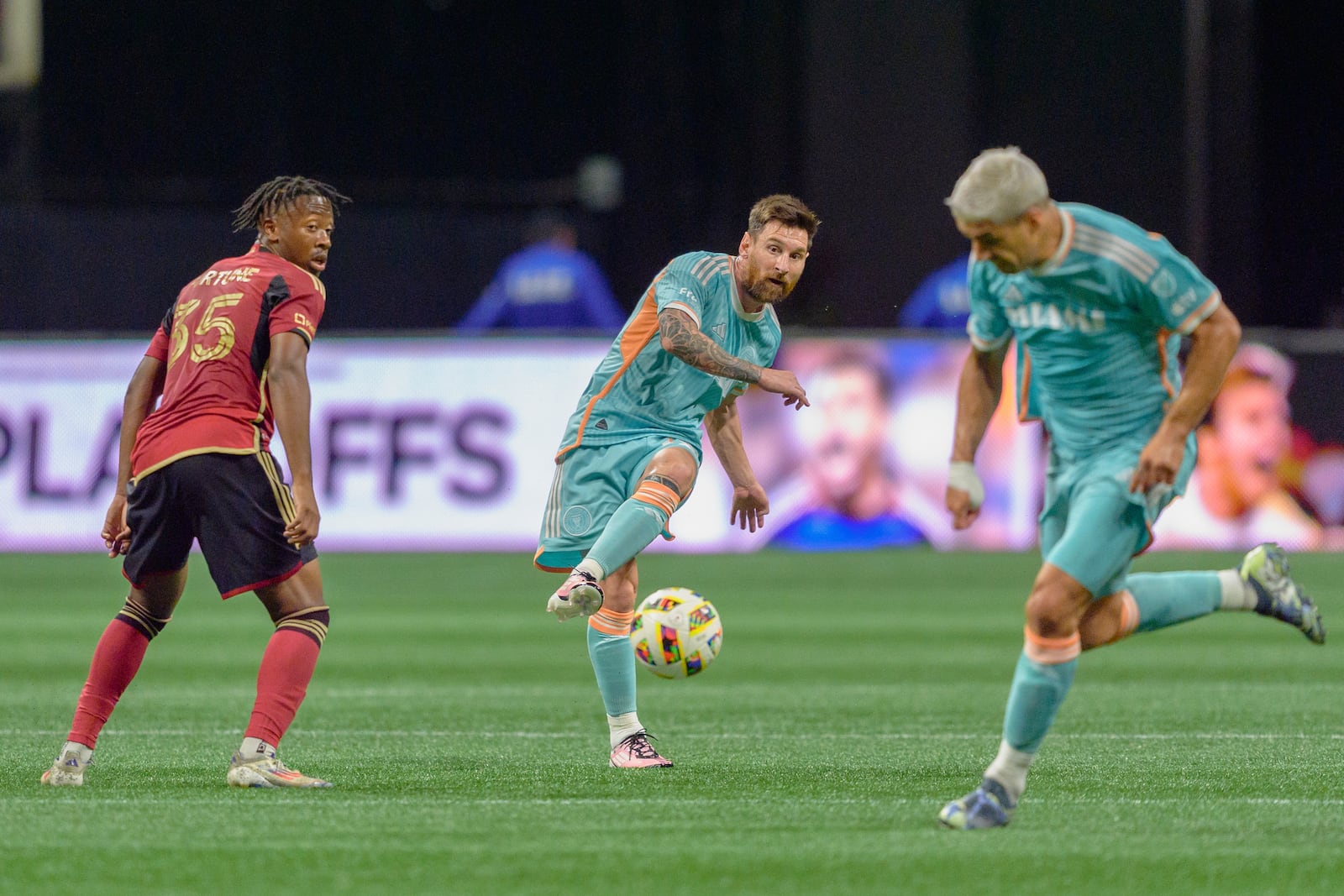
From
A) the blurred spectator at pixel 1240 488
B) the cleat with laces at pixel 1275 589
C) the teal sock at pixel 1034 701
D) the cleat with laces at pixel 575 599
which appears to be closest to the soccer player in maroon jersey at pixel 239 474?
the cleat with laces at pixel 575 599

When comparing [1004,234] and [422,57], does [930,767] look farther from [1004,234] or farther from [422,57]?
[422,57]

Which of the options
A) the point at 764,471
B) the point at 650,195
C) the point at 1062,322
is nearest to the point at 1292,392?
the point at 764,471

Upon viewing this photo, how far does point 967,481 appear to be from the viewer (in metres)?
6.21

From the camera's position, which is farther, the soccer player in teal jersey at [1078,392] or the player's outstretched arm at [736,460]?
the player's outstretched arm at [736,460]

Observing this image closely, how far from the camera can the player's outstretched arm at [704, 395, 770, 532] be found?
8.08 m

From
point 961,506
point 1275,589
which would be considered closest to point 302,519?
point 961,506

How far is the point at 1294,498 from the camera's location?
1725 cm

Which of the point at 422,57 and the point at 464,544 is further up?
the point at 422,57

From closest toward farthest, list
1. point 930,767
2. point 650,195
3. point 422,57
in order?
point 930,767 < point 650,195 < point 422,57

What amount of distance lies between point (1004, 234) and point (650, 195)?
18.2m

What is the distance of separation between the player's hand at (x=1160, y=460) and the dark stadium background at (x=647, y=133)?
50.6 feet

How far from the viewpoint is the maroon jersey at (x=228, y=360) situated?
22.0 feet

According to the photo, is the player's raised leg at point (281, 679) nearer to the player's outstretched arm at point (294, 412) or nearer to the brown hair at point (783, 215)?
the player's outstretched arm at point (294, 412)

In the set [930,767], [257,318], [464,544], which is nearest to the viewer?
[257,318]
